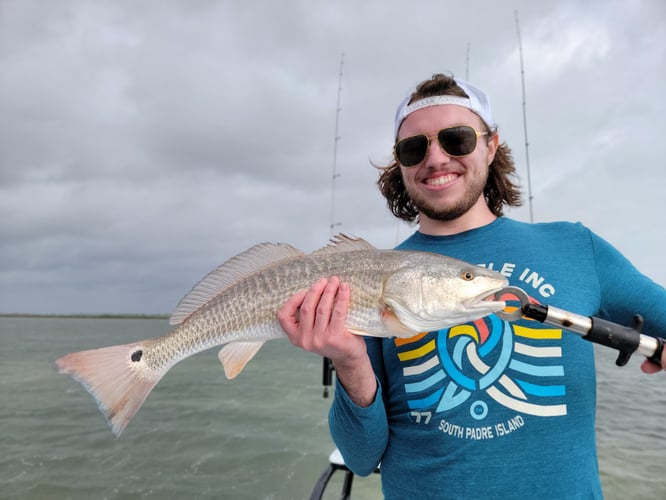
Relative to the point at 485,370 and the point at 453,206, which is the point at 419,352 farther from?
the point at 453,206

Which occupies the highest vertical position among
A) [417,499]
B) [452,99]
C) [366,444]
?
[452,99]

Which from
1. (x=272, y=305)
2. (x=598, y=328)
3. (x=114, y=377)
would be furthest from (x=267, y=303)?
(x=598, y=328)

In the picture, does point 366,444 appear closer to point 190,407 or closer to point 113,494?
point 113,494

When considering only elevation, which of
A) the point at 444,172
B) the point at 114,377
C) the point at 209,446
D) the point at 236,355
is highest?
the point at 444,172

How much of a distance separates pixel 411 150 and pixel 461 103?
475 mm

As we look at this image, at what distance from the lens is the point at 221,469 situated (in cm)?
1000

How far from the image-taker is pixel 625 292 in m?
2.39

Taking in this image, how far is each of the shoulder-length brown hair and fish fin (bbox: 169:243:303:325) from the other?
1.41 meters

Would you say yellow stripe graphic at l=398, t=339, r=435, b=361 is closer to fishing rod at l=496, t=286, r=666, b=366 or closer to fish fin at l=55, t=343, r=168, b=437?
fishing rod at l=496, t=286, r=666, b=366

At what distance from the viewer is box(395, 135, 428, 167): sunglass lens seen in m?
2.85

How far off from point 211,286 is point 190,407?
15744 millimetres

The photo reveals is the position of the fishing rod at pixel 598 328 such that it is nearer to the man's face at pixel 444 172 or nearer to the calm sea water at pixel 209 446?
the man's face at pixel 444 172

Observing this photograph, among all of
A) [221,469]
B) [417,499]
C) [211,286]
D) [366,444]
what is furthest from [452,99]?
[221,469]

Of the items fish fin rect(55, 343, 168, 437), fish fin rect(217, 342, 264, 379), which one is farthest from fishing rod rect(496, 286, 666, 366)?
fish fin rect(55, 343, 168, 437)
